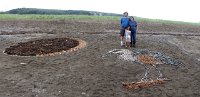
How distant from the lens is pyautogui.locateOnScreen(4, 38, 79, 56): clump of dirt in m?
17.4

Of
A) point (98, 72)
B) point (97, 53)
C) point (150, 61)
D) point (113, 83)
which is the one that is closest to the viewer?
point (113, 83)

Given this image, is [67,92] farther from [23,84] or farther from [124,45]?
[124,45]

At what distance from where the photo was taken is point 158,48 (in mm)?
19312

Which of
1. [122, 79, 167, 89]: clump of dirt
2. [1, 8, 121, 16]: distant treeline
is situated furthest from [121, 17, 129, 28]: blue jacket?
[1, 8, 121, 16]: distant treeline

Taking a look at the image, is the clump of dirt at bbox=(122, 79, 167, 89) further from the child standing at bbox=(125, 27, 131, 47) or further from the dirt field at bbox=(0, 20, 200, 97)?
the child standing at bbox=(125, 27, 131, 47)

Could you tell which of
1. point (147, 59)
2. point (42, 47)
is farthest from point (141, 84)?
point (42, 47)

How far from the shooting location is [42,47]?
18.4m

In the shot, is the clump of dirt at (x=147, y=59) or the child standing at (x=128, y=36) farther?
the child standing at (x=128, y=36)

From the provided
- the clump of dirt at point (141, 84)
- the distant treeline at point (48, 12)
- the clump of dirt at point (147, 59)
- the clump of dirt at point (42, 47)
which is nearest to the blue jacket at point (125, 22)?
the clump of dirt at point (147, 59)

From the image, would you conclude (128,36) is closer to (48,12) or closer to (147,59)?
(147,59)

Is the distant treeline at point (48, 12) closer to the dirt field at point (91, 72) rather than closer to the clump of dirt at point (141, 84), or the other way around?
the dirt field at point (91, 72)

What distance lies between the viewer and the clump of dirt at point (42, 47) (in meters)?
17.4

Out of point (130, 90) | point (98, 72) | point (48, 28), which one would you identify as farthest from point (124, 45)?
point (48, 28)

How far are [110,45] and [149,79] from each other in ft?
17.1
